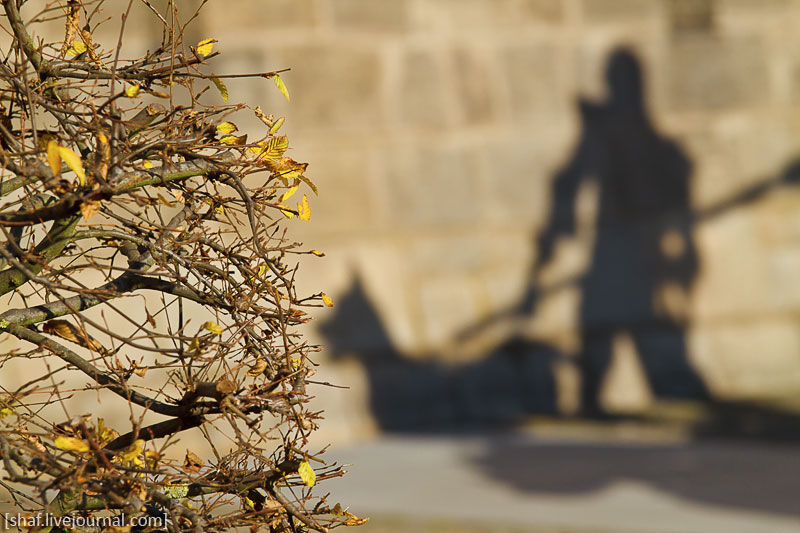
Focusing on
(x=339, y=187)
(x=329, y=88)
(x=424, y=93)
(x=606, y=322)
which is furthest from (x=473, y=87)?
(x=606, y=322)

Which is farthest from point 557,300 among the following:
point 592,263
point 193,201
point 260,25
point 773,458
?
point 193,201

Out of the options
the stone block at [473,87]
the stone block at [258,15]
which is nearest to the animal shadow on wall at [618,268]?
the stone block at [473,87]

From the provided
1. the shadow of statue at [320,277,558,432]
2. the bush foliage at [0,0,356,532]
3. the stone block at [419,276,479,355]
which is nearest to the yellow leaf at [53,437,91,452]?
the bush foliage at [0,0,356,532]

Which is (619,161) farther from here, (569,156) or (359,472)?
(359,472)

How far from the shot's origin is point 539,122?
912cm

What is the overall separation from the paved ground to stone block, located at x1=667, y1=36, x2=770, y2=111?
317cm

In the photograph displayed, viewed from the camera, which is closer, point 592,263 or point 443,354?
point 443,354

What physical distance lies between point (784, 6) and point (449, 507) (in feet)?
19.0

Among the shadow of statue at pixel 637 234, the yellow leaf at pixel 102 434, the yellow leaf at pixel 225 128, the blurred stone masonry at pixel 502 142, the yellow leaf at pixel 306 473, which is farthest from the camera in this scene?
the shadow of statue at pixel 637 234

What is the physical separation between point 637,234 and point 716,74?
1491 millimetres

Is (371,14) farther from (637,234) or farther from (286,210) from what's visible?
(286,210)

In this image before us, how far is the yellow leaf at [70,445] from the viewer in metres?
1.81

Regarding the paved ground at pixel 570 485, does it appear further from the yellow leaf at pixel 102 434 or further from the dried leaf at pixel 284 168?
the yellow leaf at pixel 102 434

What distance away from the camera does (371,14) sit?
842cm
